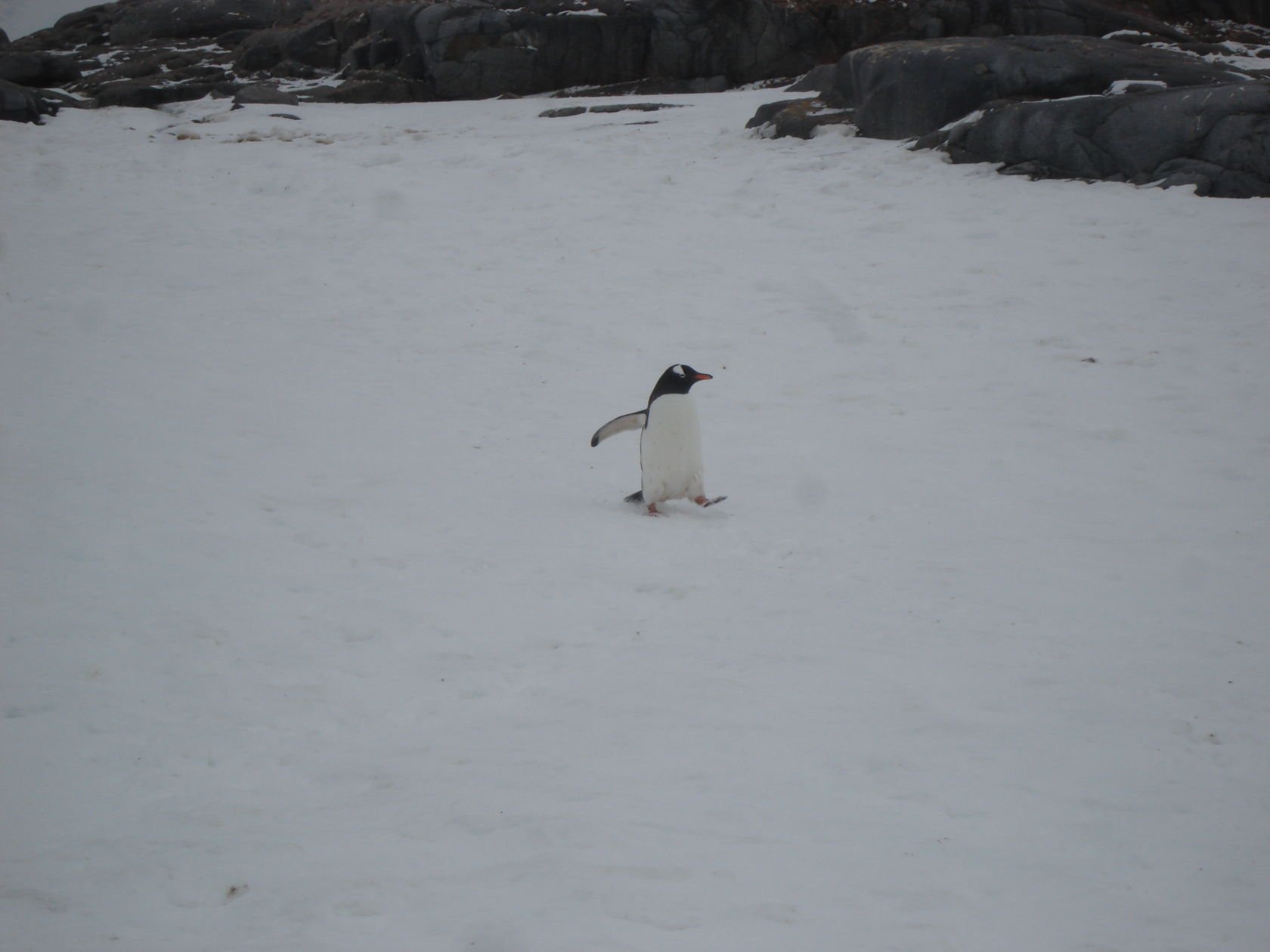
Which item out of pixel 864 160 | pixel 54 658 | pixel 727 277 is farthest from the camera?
pixel 864 160

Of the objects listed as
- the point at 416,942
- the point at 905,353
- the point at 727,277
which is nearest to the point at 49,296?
the point at 727,277

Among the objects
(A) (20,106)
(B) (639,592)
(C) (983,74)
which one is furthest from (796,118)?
(A) (20,106)

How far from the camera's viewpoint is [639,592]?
14.7ft

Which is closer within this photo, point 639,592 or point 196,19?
point 639,592

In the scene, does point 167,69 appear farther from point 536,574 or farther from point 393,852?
point 393,852

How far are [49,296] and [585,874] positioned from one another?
8.59 m

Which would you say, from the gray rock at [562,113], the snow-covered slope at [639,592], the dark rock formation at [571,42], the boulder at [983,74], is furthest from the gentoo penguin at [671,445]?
the dark rock formation at [571,42]

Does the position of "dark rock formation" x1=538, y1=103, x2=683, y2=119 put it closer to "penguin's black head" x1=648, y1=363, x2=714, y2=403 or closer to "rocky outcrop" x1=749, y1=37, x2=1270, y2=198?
"rocky outcrop" x1=749, y1=37, x2=1270, y2=198

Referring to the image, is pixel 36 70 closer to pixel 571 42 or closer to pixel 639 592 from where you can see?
pixel 571 42

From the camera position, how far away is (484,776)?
119 inches

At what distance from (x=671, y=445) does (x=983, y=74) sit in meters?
9.91

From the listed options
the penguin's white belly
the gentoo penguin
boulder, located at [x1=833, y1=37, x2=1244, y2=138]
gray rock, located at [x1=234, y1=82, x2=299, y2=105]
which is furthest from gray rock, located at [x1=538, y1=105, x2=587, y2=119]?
the penguin's white belly

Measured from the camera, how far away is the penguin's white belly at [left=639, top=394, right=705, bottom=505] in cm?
562

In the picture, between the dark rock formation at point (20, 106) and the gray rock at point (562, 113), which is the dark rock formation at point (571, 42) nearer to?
the dark rock formation at point (20, 106)
